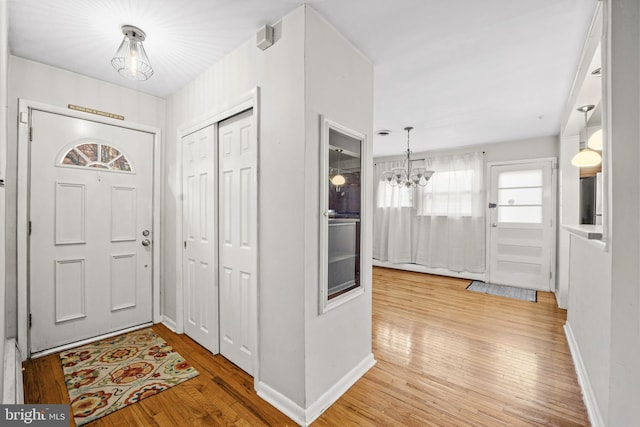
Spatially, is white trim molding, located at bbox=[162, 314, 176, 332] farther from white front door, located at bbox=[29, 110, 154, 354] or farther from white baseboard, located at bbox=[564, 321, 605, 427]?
white baseboard, located at bbox=[564, 321, 605, 427]

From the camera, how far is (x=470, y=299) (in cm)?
412

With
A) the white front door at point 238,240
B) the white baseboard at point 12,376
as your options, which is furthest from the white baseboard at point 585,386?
the white baseboard at point 12,376

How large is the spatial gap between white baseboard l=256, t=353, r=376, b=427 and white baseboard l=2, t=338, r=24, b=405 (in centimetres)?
142

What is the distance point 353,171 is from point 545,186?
4.21 m

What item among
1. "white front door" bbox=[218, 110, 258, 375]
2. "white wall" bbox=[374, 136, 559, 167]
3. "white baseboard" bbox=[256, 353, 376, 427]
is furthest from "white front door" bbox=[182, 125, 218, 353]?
"white wall" bbox=[374, 136, 559, 167]

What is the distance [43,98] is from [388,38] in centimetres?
300

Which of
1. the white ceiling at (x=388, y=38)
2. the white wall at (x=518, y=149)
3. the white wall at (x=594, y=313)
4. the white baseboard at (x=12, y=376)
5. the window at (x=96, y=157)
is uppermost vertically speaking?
the white ceiling at (x=388, y=38)

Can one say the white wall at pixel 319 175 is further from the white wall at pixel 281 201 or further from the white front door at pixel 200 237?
the white front door at pixel 200 237

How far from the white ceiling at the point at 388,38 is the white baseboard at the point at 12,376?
2328 millimetres

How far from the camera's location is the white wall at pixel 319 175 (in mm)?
1714

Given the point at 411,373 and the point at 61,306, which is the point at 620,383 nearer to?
the point at 411,373

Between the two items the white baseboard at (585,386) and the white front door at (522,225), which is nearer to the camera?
the white baseboard at (585,386)

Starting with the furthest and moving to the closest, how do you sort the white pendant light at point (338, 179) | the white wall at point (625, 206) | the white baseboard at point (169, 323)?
the white baseboard at point (169, 323) < the white pendant light at point (338, 179) < the white wall at point (625, 206)

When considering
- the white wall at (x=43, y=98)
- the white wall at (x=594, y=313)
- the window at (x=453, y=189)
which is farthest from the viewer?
the window at (x=453, y=189)
